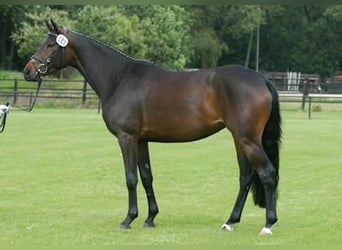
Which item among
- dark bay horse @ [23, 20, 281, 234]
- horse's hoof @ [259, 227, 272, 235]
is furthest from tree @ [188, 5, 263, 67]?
horse's hoof @ [259, 227, 272, 235]

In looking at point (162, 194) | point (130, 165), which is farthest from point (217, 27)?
point (130, 165)

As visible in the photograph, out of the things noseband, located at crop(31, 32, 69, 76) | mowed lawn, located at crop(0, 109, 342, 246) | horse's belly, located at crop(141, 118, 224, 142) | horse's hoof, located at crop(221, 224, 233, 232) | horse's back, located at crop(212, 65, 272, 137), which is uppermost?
noseband, located at crop(31, 32, 69, 76)

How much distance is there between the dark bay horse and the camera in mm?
7969

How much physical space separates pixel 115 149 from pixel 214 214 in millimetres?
8190

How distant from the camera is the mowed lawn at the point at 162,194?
7848 millimetres

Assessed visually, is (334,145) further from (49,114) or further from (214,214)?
(49,114)

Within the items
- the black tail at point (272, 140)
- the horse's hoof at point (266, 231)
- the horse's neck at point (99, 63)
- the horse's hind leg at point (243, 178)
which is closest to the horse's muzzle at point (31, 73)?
the horse's neck at point (99, 63)

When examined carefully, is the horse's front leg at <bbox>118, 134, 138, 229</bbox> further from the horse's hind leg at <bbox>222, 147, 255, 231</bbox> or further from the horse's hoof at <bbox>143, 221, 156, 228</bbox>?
the horse's hind leg at <bbox>222, 147, 255, 231</bbox>

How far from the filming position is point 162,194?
10.9 meters

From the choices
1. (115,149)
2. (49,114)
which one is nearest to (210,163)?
(115,149)

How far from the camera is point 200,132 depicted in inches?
326

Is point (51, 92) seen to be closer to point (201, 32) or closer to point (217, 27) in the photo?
point (201, 32)

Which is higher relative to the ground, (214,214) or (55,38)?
(55,38)

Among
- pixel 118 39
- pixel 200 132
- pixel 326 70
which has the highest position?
pixel 200 132
